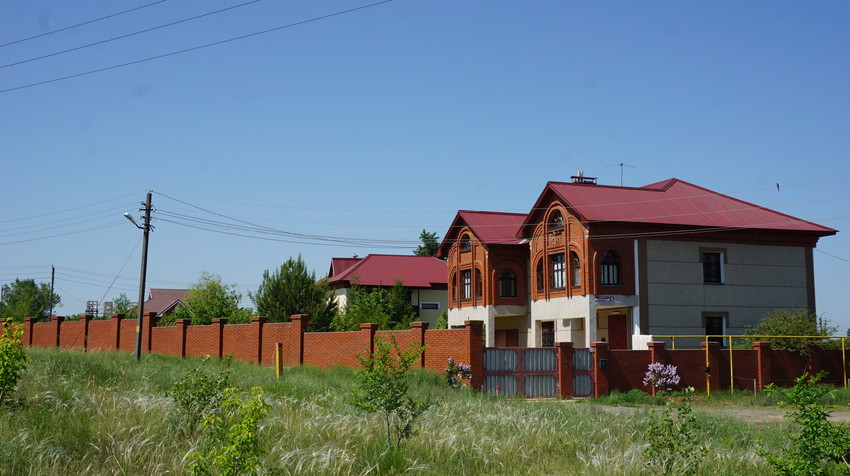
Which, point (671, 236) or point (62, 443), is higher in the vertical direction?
point (671, 236)

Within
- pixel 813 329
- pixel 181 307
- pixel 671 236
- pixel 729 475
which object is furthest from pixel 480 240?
pixel 729 475

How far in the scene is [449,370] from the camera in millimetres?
24531

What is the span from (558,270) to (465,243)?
8338mm

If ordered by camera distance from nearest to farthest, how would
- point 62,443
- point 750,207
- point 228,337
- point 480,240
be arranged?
point 62,443 → point 228,337 → point 750,207 → point 480,240

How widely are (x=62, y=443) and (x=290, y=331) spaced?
70.8ft

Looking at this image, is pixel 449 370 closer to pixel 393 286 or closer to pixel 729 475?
pixel 729 475

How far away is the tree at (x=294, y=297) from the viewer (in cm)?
4484

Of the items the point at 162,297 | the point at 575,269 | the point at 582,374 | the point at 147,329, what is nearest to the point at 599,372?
the point at 582,374

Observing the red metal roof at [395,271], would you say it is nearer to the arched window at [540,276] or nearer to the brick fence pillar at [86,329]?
the brick fence pillar at [86,329]

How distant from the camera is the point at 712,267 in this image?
3638 cm

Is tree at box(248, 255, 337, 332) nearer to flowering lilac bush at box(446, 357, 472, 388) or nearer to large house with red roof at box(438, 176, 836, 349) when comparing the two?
large house with red roof at box(438, 176, 836, 349)

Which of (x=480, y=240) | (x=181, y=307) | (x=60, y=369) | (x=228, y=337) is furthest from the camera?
(x=181, y=307)

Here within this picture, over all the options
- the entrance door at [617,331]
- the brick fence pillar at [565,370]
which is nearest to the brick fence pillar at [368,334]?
the brick fence pillar at [565,370]

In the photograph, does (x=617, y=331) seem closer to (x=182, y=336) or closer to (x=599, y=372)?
(x=599, y=372)
